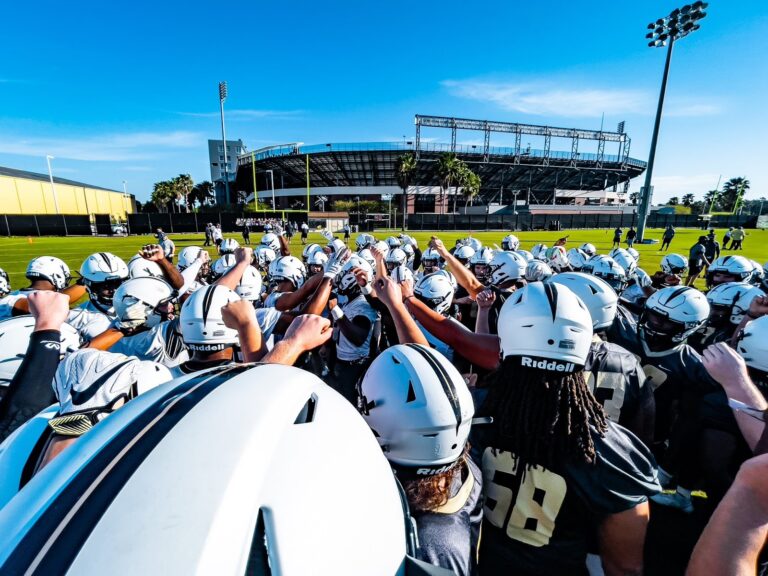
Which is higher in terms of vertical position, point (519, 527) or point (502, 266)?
point (502, 266)

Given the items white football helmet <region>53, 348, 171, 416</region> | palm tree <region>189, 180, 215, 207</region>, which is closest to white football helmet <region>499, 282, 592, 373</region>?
white football helmet <region>53, 348, 171, 416</region>

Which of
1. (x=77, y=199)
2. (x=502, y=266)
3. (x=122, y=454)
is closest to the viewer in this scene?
(x=122, y=454)

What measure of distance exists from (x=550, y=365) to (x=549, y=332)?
180 millimetres

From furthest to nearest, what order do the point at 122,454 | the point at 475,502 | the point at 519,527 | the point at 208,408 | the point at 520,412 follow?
the point at 519,527 → the point at 520,412 → the point at 475,502 → the point at 208,408 → the point at 122,454

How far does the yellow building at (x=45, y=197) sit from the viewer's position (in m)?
59.1

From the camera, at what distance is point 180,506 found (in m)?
0.80

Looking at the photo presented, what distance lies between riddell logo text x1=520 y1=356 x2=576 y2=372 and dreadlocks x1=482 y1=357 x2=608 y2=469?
3 centimetres

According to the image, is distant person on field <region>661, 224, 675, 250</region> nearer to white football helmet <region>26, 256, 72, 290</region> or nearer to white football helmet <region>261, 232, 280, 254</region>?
white football helmet <region>261, 232, 280, 254</region>

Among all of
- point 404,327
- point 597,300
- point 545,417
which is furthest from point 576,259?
point 545,417

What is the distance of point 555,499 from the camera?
6.59ft

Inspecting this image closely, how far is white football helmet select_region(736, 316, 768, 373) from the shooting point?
2.71 metres

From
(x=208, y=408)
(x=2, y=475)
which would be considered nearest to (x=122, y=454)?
(x=208, y=408)

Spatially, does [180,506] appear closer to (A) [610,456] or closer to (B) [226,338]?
(A) [610,456]

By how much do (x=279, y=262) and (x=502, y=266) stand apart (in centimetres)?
421
